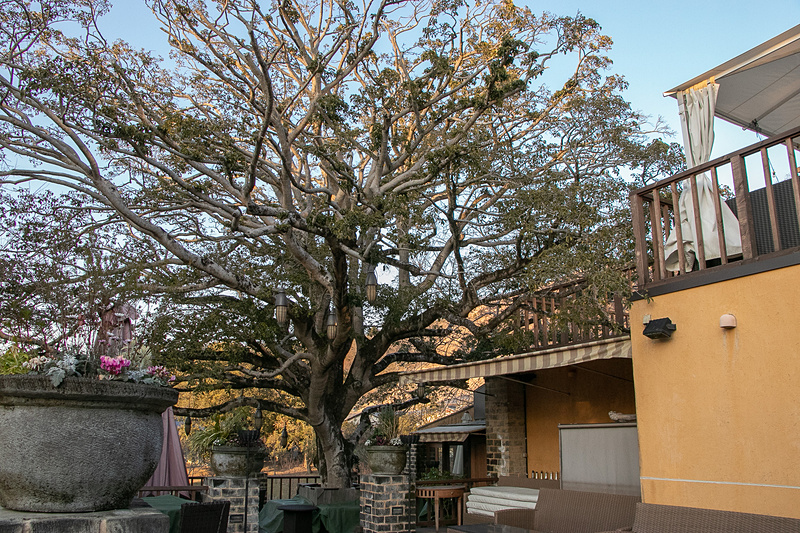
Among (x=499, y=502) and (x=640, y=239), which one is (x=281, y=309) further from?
(x=640, y=239)

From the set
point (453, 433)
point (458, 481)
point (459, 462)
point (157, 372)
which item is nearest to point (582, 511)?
point (157, 372)

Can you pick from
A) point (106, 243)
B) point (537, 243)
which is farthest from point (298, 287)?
point (537, 243)

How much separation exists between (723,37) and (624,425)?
558 centimetres

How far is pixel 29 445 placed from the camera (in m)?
2.74

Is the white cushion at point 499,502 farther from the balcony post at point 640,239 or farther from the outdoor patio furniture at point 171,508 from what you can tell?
the outdoor patio furniture at point 171,508

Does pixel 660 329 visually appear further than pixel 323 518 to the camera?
No

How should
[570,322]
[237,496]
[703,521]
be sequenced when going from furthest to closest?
[570,322] → [237,496] → [703,521]

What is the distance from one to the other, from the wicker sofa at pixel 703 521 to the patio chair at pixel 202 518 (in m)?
3.65

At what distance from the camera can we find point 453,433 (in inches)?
505

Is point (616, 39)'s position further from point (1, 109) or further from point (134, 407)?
point (134, 407)

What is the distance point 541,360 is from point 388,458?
3061 mm

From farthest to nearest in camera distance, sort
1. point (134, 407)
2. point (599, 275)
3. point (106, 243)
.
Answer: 1. point (106, 243)
2. point (599, 275)
3. point (134, 407)

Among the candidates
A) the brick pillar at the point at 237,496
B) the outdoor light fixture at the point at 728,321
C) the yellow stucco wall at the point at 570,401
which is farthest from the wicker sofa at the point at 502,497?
the outdoor light fixture at the point at 728,321

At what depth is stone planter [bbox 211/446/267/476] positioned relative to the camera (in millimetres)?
8156
